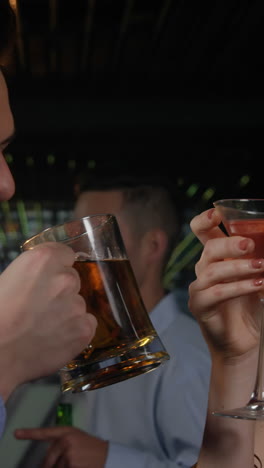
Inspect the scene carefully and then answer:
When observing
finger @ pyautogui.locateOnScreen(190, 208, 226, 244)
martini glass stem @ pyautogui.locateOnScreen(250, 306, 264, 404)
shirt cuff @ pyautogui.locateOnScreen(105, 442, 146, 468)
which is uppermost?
finger @ pyautogui.locateOnScreen(190, 208, 226, 244)

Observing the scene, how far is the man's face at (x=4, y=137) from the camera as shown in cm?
101

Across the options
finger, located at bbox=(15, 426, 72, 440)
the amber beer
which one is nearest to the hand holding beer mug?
the amber beer

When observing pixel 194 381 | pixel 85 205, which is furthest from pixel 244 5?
pixel 194 381

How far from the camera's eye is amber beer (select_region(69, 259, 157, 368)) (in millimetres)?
901

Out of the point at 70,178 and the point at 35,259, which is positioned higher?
the point at 70,178

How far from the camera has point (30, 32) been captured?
163 inches

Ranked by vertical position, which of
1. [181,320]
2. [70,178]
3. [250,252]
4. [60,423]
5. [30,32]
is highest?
[30,32]

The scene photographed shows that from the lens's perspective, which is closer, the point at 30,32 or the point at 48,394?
the point at 48,394

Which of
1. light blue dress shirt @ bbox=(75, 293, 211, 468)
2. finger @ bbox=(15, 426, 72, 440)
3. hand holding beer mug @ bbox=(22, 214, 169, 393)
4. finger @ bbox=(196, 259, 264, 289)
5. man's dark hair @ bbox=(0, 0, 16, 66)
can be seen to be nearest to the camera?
hand holding beer mug @ bbox=(22, 214, 169, 393)

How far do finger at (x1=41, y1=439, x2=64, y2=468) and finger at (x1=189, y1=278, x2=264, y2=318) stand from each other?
38.6 inches

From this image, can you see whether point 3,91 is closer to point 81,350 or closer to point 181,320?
point 81,350

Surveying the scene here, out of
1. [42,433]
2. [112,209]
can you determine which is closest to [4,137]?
[42,433]

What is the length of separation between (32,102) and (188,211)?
2.37 meters

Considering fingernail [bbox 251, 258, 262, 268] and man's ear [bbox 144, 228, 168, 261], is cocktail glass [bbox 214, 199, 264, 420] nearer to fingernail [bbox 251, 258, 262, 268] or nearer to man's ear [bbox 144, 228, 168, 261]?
fingernail [bbox 251, 258, 262, 268]
